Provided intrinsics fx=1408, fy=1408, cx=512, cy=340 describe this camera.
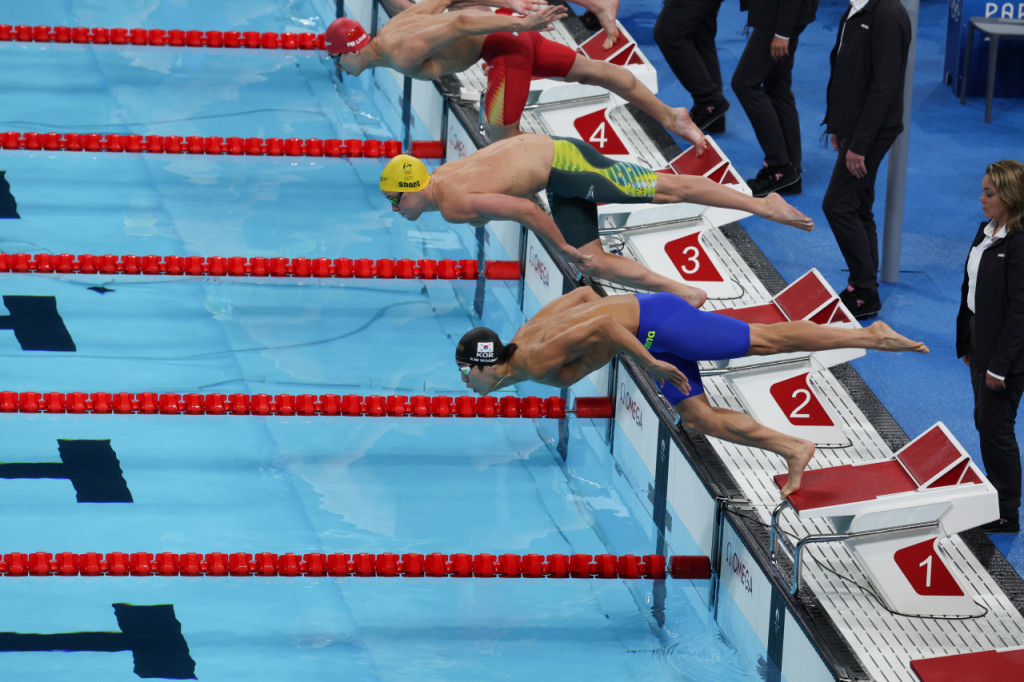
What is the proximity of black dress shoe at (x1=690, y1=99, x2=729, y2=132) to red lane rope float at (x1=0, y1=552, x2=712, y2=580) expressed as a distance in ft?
11.3

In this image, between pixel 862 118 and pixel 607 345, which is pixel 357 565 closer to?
pixel 607 345

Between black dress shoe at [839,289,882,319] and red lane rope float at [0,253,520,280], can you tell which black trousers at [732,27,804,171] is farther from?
red lane rope float at [0,253,520,280]

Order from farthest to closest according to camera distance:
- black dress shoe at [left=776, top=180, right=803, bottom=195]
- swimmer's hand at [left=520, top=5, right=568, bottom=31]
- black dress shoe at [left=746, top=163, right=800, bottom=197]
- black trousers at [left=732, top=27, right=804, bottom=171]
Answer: black dress shoe at [left=776, top=180, right=803, bottom=195]
black dress shoe at [left=746, top=163, right=800, bottom=197]
black trousers at [left=732, top=27, right=804, bottom=171]
swimmer's hand at [left=520, top=5, right=568, bottom=31]

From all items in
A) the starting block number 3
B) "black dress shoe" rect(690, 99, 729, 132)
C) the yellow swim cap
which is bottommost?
the starting block number 3

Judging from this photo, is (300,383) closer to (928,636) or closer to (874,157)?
(874,157)

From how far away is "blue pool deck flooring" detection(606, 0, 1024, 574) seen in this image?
6188 mm

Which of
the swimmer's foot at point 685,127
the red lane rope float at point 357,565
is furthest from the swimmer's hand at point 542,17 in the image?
the red lane rope float at point 357,565

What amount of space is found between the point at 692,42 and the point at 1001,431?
3.56 metres

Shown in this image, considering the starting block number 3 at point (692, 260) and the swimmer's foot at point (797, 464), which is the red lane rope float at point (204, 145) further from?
the swimmer's foot at point (797, 464)

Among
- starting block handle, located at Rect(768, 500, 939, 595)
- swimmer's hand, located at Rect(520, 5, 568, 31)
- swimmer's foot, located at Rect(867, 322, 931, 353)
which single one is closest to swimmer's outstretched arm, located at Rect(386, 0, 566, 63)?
swimmer's hand, located at Rect(520, 5, 568, 31)

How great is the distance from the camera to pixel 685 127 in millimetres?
6441

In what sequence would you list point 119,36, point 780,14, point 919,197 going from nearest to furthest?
point 780,14 → point 919,197 → point 119,36

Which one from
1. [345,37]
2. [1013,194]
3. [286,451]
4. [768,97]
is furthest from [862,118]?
[286,451]

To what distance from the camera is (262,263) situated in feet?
23.1
